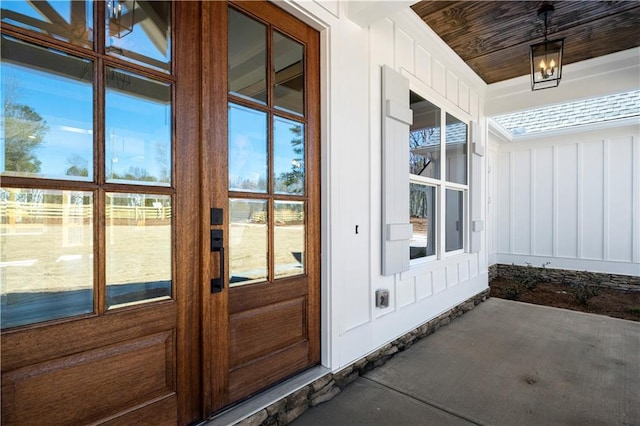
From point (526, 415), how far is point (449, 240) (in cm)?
221

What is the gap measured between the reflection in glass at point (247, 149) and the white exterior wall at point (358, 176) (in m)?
0.48

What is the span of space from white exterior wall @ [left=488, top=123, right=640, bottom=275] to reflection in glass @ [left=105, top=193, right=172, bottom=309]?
23.7ft

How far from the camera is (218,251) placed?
68.1 inches

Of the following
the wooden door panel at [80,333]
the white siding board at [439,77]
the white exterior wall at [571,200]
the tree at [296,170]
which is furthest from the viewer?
the white exterior wall at [571,200]

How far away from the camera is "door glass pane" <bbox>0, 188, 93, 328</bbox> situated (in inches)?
46.7

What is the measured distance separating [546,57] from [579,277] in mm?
5294

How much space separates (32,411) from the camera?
1.22 meters

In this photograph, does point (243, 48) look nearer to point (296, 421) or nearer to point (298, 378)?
point (298, 378)

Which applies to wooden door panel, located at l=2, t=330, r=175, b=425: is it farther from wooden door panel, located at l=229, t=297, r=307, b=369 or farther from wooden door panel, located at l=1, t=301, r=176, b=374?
wooden door panel, located at l=229, t=297, r=307, b=369

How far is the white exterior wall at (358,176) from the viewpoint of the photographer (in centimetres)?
227

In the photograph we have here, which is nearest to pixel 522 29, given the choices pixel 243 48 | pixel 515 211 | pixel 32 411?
pixel 243 48

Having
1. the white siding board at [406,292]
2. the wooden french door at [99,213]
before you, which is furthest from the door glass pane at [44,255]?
the white siding board at [406,292]

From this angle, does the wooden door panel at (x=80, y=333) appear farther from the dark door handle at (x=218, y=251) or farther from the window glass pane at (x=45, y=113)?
the window glass pane at (x=45, y=113)

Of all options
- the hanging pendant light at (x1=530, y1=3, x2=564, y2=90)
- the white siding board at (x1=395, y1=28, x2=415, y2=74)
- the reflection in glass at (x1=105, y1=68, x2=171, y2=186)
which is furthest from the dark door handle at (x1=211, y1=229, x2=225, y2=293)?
the hanging pendant light at (x1=530, y1=3, x2=564, y2=90)
